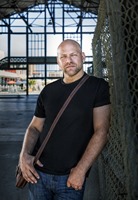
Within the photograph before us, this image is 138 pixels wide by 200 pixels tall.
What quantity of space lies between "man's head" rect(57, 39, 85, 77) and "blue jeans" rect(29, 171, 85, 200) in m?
0.60

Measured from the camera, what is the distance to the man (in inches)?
72.5

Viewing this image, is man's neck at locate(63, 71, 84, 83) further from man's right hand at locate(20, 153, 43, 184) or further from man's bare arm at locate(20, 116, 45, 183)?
man's right hand at locate(20, 153, 43, 184)

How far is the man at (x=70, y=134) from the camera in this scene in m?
1.84

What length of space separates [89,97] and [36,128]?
0.51 metres

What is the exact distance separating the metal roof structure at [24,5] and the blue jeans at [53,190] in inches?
890

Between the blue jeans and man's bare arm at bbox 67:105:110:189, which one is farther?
the blue jeans

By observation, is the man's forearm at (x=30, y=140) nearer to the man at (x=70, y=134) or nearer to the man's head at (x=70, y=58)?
the man at (x=70, y=134)

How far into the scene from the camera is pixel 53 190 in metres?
2.00

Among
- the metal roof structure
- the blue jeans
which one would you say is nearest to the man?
the blue jeans

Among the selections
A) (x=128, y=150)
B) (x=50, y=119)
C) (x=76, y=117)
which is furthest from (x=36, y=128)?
(x=128, y=150)

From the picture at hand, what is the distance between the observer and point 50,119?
1983 millimetres

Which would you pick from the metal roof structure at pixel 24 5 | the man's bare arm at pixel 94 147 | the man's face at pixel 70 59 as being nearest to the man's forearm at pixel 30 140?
the man's bare arm at pixel 94 147

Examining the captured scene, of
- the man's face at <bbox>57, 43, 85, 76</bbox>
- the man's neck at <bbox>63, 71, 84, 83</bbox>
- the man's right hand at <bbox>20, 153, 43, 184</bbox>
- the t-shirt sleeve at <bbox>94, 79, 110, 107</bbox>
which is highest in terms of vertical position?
the man's face at <bbox>57, 43, 85, 76</bbox>

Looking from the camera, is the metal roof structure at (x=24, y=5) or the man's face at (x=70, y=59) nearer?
the man's face at (x=70, y=59)
